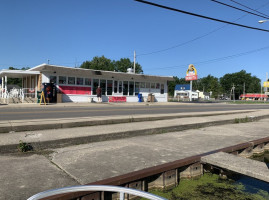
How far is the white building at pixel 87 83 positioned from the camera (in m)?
22.2

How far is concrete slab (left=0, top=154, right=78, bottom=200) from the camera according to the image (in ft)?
10.9

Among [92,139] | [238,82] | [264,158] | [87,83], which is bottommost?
[264,158]

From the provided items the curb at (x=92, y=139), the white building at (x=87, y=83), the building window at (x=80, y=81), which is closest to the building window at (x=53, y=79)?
the white building at (x=87, y=83)

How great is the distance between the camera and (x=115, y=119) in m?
9.51

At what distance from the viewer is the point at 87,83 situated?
2505 cm

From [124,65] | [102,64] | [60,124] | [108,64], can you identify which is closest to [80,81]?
[60,124]

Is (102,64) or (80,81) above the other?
(102,64)

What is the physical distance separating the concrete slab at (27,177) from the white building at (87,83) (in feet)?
55.9

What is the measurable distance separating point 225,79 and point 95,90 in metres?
129

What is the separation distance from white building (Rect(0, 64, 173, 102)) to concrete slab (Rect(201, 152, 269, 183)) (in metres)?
18.5

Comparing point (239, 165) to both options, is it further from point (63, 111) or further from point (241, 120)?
point (63, 111)

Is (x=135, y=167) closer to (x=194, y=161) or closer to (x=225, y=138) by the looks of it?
(x=194, y=161)

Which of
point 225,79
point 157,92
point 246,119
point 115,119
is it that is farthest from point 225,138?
point 225,79

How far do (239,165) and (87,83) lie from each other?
22.0 m
